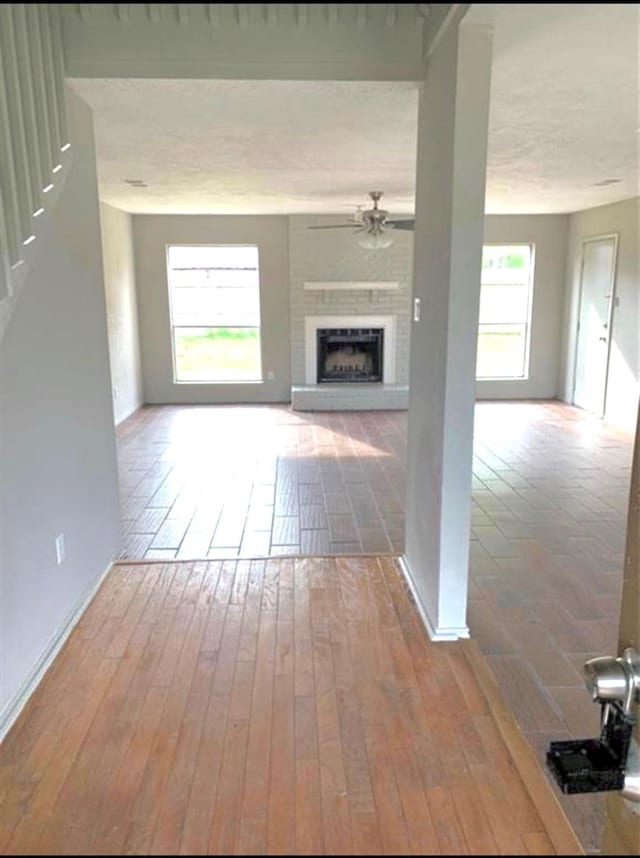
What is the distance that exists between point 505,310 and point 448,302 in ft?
19.7

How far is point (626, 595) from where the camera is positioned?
1.05 metres

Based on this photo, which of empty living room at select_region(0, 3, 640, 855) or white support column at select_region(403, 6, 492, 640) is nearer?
empty living room at select_region(0, 3, 640, 855)

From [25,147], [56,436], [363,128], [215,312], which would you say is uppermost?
[363,128]

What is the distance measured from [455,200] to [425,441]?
0.99 metres

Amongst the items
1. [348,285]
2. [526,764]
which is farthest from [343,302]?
[526,764]

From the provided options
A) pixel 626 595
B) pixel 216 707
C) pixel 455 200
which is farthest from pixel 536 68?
pixel 216 707

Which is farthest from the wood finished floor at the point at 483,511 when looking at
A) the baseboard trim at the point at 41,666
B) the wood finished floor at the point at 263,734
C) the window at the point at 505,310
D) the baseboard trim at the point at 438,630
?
the window at the point at 505,310

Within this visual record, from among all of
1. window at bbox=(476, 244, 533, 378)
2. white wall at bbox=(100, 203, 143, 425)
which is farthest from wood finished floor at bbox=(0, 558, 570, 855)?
window at bbox=(476, 244, 533, 378)

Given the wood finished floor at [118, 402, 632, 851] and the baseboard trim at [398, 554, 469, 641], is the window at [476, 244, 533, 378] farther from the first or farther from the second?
the baseboard trim at [398, 554, 469, 641]

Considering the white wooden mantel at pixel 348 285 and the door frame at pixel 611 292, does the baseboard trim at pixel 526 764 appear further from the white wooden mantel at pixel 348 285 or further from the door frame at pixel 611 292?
the white wooden mantel at pixel 348 285

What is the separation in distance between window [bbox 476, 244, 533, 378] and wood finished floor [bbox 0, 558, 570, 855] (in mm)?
5741

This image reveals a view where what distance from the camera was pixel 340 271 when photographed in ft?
24.3

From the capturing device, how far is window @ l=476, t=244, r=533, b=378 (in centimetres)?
766

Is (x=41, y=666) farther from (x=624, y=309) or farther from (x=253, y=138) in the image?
(x=624, y=309)
